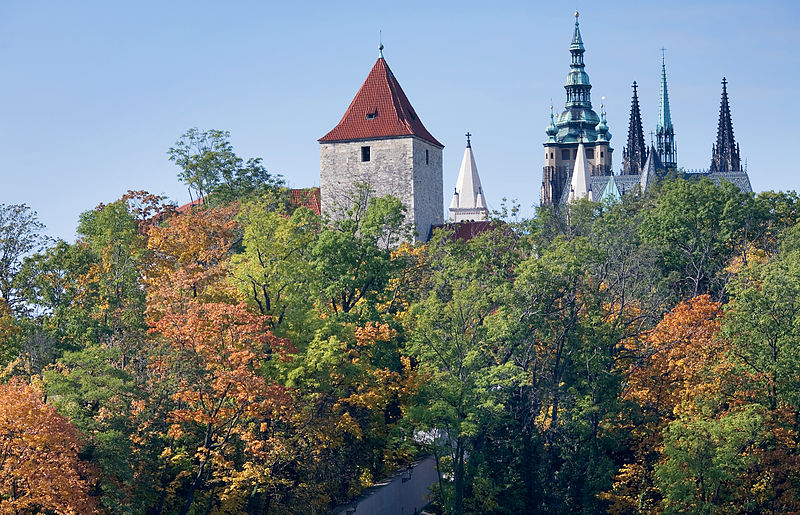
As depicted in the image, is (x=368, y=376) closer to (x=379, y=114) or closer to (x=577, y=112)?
(x=379, y=114)

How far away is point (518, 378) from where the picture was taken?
43344 mm

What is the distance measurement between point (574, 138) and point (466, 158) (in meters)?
19.9

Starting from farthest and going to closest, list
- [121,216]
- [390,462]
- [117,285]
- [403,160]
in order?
[403,160]
[121,216]
[117,285]
[390,462]

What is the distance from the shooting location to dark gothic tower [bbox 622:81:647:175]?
16450cm

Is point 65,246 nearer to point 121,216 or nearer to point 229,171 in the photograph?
point 121,216

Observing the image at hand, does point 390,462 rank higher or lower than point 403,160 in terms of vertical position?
lower

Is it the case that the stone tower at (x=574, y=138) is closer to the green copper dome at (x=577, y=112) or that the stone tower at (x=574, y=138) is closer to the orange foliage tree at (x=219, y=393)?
the green copper dome at (x=577, y=112)

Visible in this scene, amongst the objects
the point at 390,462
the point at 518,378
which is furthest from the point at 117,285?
the point at 518,378

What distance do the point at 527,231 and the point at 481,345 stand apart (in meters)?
14.9

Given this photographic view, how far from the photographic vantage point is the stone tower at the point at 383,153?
241 ft

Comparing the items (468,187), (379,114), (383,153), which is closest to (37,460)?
(383,153)

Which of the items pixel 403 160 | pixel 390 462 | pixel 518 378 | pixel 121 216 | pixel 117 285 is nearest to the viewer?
pixel 518 378

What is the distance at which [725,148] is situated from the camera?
517ft

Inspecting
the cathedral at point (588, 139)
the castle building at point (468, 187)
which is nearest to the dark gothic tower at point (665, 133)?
the cathedral at point (588, 139)
